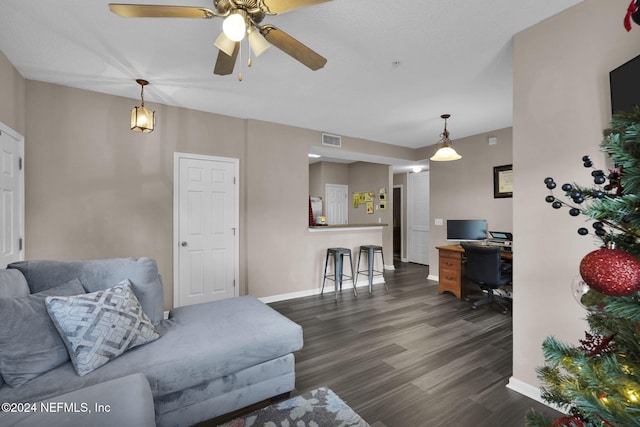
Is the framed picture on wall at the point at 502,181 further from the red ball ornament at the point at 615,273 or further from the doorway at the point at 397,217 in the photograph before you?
the red ball ornament at the point at 615,273

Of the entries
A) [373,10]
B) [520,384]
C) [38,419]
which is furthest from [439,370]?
[373,10]

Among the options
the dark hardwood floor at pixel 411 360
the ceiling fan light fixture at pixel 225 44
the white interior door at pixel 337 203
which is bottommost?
the dark hardwood floor at pixel 411 360

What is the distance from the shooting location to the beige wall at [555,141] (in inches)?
66.0

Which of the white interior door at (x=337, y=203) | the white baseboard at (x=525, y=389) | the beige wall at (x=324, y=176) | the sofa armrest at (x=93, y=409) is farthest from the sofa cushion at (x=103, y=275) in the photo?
the white interior door at (x=337, y=203)

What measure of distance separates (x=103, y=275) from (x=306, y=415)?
167 cm

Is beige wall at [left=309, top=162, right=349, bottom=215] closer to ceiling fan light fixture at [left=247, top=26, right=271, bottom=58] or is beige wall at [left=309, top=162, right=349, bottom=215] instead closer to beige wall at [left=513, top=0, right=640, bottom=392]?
beige wall at [left=513, top=0, right=640, bottom=392]

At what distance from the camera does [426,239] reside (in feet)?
23.0

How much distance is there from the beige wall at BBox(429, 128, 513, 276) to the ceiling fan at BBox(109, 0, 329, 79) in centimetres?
394

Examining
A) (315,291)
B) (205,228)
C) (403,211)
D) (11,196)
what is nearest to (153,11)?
(11,196)

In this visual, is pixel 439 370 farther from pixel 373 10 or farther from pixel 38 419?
pixel 373 10

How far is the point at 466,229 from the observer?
186 inches

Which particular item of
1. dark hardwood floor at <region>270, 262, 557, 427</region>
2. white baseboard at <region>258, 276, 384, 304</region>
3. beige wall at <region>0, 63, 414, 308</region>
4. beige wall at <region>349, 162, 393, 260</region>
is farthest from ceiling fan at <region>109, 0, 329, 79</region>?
beige wall at <region>349, 162, 393, 260</region>

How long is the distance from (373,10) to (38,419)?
8.80 feet

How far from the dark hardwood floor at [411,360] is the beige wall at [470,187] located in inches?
57.8
